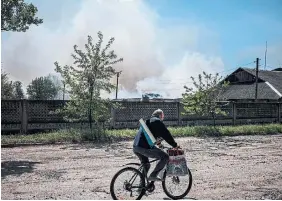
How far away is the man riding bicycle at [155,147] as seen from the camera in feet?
22.5

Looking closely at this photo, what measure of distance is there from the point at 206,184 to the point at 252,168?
275cm

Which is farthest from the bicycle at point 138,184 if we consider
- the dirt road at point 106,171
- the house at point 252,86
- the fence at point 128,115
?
the house at point 252,86

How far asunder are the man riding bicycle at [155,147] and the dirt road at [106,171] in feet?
2.22

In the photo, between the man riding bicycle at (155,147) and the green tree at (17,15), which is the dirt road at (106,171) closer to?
the man riding bicycle at (155,147)

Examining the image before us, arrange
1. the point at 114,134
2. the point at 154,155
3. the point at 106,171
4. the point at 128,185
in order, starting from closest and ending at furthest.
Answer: the point at 128,185
the point at 154,155
the point at 106,171
the point at 114,134

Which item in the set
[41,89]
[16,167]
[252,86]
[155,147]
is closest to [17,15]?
[16,167]

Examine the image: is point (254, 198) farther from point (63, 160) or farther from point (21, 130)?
point (21, 130)

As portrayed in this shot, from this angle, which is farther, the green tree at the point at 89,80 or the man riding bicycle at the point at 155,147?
the green tree at the point at 89,80

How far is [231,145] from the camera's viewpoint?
16.5 metres

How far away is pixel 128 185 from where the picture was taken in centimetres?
682

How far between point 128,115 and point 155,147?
1536cm

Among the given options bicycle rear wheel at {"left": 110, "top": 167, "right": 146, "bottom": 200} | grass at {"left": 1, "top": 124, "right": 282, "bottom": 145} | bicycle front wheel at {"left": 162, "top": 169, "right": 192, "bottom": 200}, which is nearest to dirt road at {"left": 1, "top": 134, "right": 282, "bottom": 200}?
bicycle front wheel at {"left": 162, "top": 169, "right": 192, "bottom": 200}

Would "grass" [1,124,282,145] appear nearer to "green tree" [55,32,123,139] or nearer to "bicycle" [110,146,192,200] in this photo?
"green tree" [55,32,123,139]

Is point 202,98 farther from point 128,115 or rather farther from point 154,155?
point 154,155
